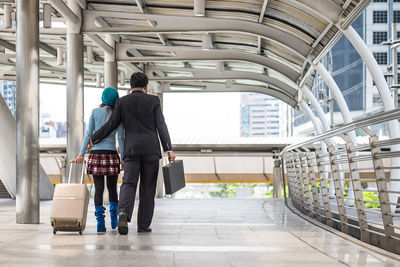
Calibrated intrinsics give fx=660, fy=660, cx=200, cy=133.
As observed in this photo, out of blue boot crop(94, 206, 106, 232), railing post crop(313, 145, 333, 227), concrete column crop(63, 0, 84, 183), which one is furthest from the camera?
concrete column crop(63, 0, 84, 183)

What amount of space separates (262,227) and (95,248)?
289cm

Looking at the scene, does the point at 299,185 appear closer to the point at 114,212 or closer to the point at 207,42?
the point at 114,212

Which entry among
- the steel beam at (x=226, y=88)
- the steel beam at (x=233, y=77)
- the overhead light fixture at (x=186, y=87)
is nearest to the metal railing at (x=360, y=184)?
the steel beam at (x=233, y=77)

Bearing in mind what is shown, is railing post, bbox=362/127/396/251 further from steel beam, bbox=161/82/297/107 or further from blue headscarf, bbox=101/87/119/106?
steel beam, bbox=161/82/297/107

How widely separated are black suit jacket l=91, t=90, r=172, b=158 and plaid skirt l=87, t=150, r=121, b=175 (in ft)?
0.48

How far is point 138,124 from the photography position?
6.71 metres

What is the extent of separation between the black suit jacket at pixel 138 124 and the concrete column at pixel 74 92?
689 centimetres

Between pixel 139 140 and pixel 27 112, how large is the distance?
7.51ft

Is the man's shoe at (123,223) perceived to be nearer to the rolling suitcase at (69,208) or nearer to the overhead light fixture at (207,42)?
the rolling suitcase at (69,208)

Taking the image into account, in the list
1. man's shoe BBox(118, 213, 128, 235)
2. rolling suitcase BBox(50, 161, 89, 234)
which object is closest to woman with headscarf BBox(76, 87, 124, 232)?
rolling suitcase BBox(50, 161, 89, 234)

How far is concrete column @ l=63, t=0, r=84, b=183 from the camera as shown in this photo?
13523 mm

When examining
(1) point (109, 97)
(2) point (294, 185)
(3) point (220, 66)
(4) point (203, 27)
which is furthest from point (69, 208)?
(3) point (220, 66)

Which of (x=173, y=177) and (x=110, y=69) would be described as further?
(x=110, y=69)

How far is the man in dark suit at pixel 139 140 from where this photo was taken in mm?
6664
